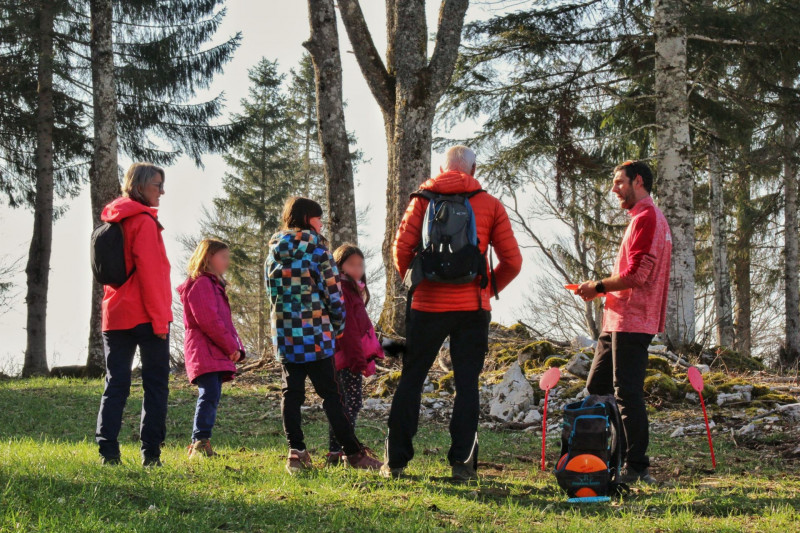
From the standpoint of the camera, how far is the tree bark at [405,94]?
37.6 feet

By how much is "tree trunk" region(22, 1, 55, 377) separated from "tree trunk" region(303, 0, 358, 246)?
8827 mm

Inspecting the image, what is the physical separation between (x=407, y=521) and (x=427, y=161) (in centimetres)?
811

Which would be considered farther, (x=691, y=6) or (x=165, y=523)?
(x=691, y=6)

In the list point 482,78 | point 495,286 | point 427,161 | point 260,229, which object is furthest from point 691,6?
point 260,229

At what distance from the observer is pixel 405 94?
1165 cm

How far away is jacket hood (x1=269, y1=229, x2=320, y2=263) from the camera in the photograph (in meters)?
5.17

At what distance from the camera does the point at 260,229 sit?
98.1 ft

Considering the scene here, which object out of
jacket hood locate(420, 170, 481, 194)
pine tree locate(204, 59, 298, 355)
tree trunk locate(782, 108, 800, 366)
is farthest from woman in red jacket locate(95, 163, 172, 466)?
pine tree locate(204, 59, 298, 355)

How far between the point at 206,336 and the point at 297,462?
140 centimetres

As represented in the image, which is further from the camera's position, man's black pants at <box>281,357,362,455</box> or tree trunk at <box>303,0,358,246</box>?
tree trunk at <box>303,0,358,246</box>

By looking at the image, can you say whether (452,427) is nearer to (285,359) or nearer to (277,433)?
(285,359)

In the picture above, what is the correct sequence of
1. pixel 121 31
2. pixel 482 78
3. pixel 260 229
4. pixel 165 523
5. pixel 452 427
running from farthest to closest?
pixel 260 229 → pixel 121 31 → pixel 482 78 → pixel 452 427 → pixel 165 523

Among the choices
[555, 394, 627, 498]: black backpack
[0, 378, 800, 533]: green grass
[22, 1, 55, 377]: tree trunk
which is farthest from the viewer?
[22, 1, 55, 377]: tree trunk

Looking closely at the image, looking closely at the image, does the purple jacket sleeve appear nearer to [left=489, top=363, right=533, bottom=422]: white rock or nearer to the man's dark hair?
the man's dark hair
